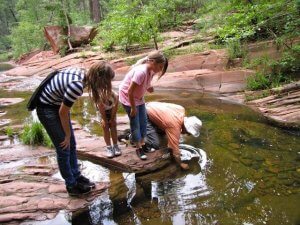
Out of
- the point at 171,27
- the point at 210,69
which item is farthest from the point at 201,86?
the point at 171,27

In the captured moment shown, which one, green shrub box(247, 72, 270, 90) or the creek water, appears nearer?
the creek water

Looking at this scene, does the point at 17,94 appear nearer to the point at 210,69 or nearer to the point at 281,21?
the point at 210,69

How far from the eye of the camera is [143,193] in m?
Answer: 4.32

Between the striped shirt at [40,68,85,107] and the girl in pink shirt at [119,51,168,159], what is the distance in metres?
1.04

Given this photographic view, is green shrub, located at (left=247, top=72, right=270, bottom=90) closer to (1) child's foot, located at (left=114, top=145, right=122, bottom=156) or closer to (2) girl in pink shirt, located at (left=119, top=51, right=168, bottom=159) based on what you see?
(2) girl in pink shirt, located at (left=119, top=51, right=168, bottom=159)

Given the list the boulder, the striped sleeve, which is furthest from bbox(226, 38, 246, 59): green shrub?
the boulder

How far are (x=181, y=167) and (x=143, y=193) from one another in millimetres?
891

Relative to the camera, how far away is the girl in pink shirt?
4.31 meters

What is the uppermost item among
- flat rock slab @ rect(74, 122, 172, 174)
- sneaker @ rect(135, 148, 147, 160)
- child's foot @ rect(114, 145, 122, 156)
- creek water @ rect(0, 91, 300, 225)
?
child's foot @ rect(114, 145, 122, 156)

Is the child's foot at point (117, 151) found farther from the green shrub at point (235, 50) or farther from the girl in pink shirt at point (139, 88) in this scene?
the green shrub at point (235, 50)

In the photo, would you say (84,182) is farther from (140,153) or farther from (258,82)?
(258,82)

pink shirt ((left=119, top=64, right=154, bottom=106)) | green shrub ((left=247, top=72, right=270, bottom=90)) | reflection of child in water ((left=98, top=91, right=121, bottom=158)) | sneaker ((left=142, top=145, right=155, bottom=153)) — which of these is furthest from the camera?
green shrub ((left=247, top=72, right=270, bottom=90))

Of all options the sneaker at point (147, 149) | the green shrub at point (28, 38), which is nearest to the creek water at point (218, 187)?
the sneaker at point (147, 149)

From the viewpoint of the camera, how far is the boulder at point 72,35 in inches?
733
